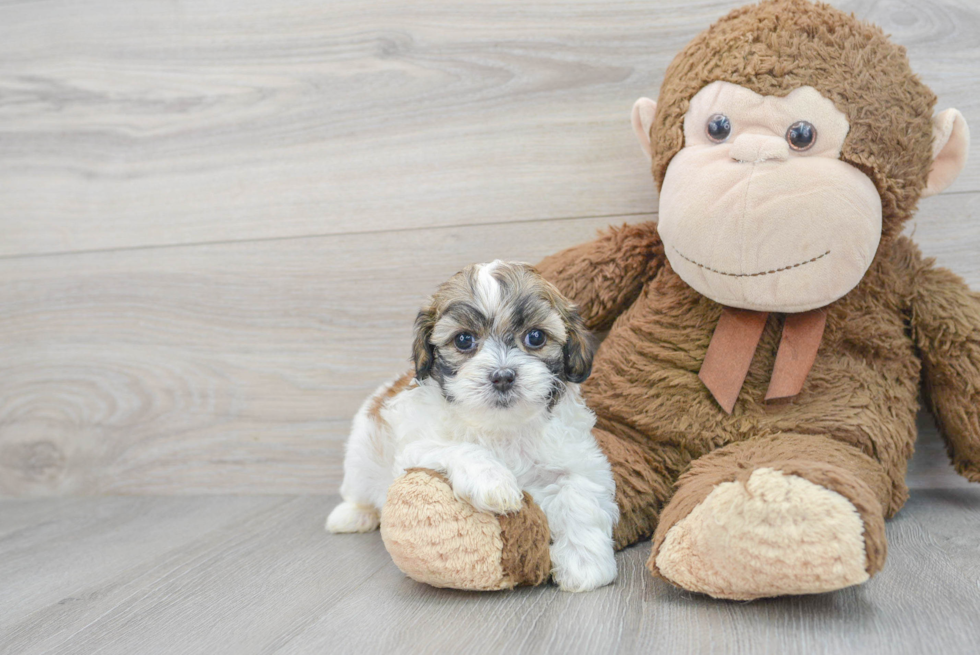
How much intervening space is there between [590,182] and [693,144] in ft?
1.46

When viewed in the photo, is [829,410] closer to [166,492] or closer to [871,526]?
[871,526]

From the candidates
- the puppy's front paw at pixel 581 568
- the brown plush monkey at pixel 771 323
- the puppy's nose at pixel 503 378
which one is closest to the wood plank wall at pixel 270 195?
the brown plush monkey at pixel 771 323

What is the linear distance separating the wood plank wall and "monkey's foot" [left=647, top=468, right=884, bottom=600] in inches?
34.8

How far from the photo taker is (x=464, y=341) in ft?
4.23

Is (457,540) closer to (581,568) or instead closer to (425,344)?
(581,568)

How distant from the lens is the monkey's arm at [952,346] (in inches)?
58.4

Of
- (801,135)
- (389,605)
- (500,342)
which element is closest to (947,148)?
(801,135)

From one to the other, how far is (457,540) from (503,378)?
264 mm

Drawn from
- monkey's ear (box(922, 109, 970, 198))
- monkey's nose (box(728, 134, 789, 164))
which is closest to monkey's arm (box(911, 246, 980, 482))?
monkey's ear (box(922, 109, 970, 198))

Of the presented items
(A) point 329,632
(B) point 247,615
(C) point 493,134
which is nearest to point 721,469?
(A) point 329,632

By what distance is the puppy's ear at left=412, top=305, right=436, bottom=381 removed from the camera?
133 cm

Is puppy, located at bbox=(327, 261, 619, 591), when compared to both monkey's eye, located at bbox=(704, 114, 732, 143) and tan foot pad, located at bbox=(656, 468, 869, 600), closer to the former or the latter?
tan foot pad, located at bbox=(656, 468, 869, 600)

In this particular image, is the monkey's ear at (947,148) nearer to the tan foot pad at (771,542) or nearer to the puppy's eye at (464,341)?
the tan foot pad at (771,542)

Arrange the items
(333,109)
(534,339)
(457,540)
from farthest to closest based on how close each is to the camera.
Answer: (333,109) → (534,339) → (457,540)
